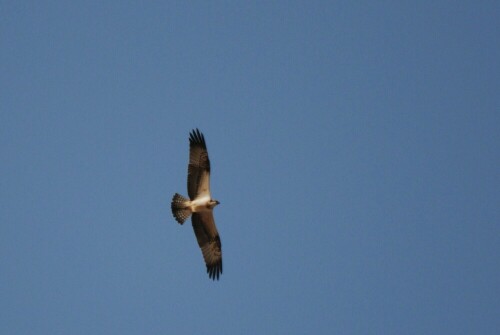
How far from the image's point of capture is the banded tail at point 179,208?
1578 centimetres

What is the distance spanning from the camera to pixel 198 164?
15.5m

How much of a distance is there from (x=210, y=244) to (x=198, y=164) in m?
2.37

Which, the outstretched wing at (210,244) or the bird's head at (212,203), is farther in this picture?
the outstretched wing at (210,244)

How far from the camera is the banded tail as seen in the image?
1578cm

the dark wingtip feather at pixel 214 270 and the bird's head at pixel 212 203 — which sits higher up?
the bird's head at pixel 212 203

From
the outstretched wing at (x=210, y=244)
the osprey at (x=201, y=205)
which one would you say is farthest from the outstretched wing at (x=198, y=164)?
the outstretched wing at (x=210, y=244)

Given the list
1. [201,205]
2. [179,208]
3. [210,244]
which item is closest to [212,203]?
[201,205]

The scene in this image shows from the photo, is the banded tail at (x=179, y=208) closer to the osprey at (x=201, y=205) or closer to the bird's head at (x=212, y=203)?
the osprey at (x=201, y=205)

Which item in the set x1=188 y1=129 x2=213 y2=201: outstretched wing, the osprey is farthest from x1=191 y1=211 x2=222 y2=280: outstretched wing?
x1=188 y1=129 x2=213 y2=201: outstretched wing

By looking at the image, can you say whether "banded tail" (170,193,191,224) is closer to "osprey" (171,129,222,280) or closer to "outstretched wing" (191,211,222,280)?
"osprey" (171,129,222,280)

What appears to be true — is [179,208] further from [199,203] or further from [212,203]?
[212,203]

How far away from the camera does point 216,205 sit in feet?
52.0

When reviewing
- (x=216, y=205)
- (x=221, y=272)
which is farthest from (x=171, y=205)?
(x=221, y=272)

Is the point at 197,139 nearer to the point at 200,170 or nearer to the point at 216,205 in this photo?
the point at 200,170
